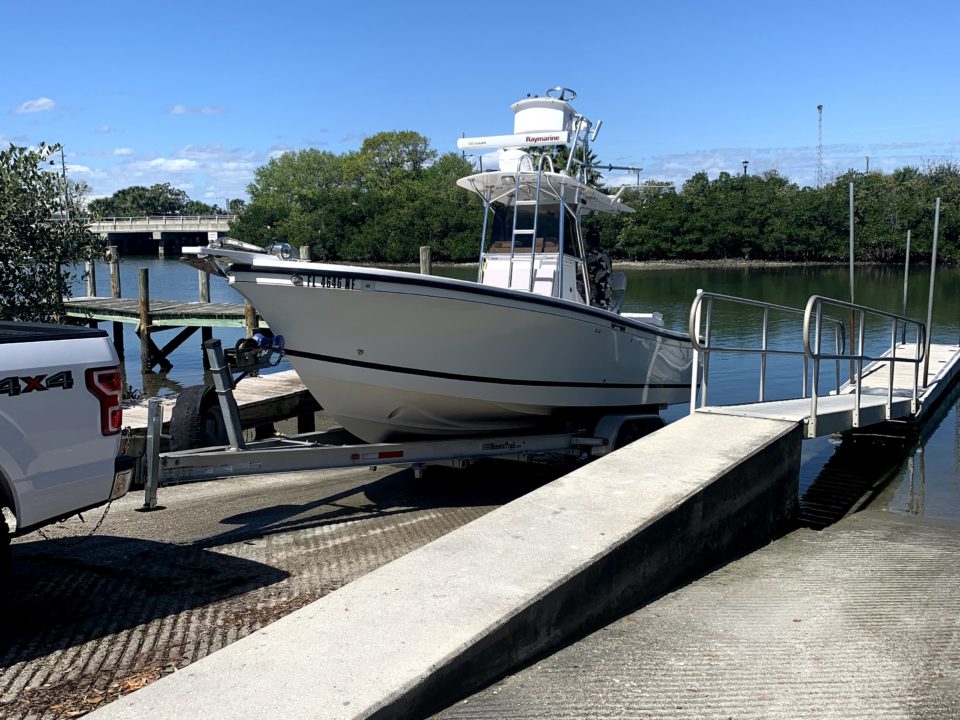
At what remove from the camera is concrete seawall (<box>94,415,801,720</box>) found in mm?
3410

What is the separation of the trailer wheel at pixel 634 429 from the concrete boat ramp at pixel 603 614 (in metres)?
3.17

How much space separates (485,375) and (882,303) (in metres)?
33.2

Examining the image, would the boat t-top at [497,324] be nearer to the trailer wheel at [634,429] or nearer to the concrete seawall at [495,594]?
the trailer wheel at [634,429]

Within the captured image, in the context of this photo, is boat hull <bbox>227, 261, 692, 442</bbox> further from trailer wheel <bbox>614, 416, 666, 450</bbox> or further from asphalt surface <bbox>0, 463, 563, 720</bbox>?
asphalt surface <bbox>0, 463, 563, 720</bbox>

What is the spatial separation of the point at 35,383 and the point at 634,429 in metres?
6.67

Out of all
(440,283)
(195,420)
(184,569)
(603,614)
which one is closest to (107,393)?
(184,569)

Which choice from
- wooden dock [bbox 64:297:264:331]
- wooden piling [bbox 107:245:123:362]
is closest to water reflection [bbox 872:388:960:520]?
wooden dock [bbox 64:297:264:331]

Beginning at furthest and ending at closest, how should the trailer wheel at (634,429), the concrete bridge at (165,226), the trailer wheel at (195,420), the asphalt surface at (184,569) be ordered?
1. the concrete bridge at (165,226)
2. the trailer wheel at (634,429)
3. the trailer wheel at (195,420)
4. the asphalt surface at (184,569)

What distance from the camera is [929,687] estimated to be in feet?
13.2

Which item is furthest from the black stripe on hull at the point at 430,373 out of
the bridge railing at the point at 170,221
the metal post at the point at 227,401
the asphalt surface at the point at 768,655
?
the bridge railing at the point at 170,221

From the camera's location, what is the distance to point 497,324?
27.3ft

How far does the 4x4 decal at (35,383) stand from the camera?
4.48 metres

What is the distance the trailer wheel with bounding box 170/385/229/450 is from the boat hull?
0.85 meters

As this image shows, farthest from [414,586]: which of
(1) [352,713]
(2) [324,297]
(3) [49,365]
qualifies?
(2) [324,297]
